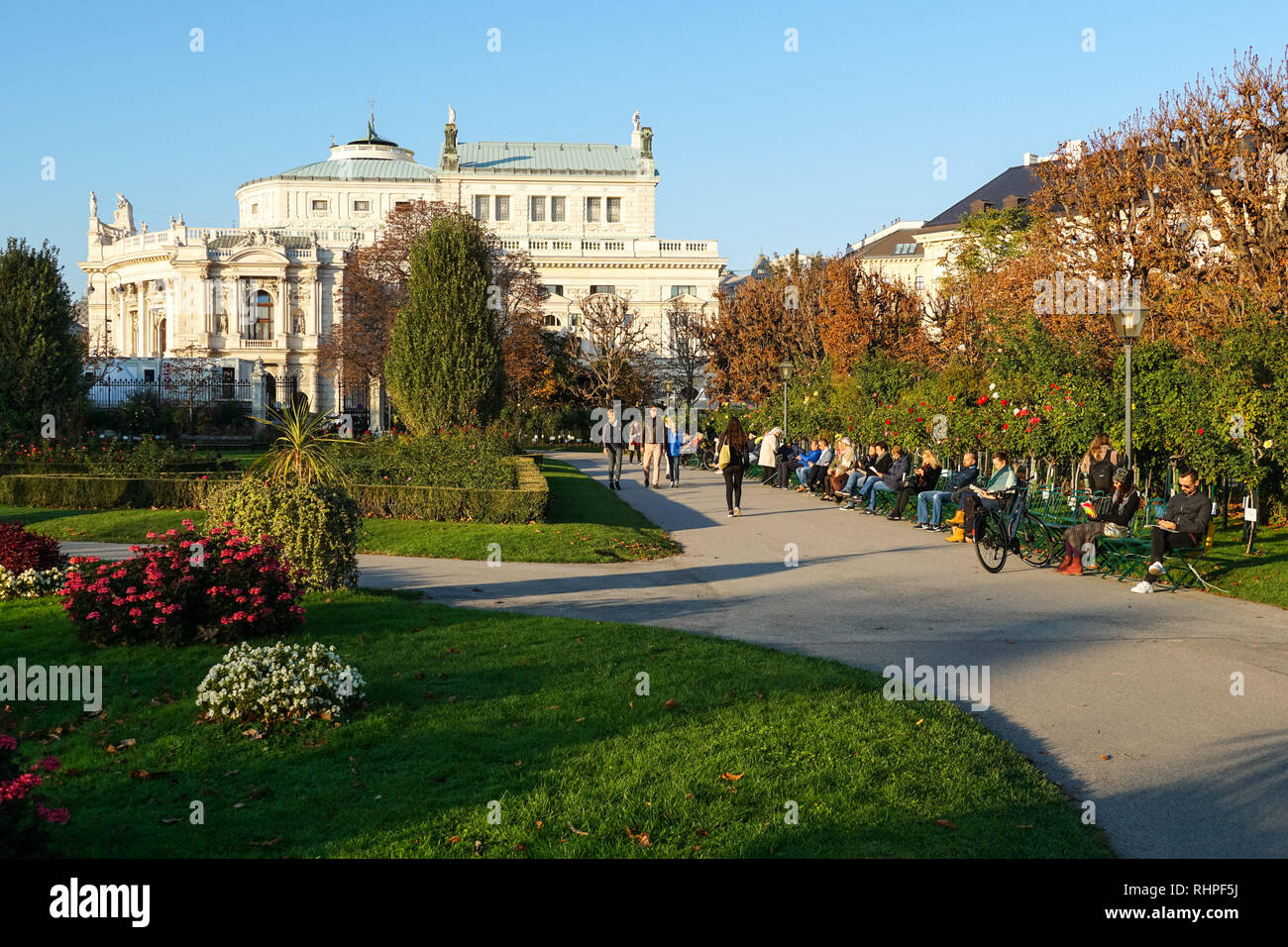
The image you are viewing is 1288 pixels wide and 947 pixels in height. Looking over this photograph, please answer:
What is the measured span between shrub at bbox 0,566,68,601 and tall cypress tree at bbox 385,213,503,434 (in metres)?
13.1

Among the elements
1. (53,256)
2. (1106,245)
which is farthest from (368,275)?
(1106,245)

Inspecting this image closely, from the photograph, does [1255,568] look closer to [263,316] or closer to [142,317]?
[263,316]

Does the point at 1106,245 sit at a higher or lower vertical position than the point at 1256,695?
higher

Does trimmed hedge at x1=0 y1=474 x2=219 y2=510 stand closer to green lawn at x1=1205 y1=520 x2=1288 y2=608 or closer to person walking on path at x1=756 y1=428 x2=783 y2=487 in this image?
person walking on path at x1=756 y1=428 x2=783 y2=487

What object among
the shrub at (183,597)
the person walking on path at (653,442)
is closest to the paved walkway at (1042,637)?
the shrub at (183,597)

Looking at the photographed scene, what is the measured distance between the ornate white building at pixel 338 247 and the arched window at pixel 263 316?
0.33 feet

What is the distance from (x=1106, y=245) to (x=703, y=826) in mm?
22398

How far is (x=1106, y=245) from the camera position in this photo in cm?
2439

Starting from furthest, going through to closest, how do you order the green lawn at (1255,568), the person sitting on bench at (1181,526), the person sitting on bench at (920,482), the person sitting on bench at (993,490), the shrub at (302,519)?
the person sitting on bench at (920,482)
the person sitting on bench at (993,490)
the person sitting on bench at (1181,526)
the green lawn at (1255,568)
the shrub at (302,519)

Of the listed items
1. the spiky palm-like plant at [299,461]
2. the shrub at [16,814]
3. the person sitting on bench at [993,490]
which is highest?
the spiky palm-like plant at [299,461]

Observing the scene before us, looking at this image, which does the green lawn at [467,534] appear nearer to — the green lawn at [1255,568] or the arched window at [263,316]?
the green lawn at [1255,568]

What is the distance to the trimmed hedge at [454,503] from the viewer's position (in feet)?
57.8

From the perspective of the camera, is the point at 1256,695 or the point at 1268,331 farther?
the point at 1268,331
